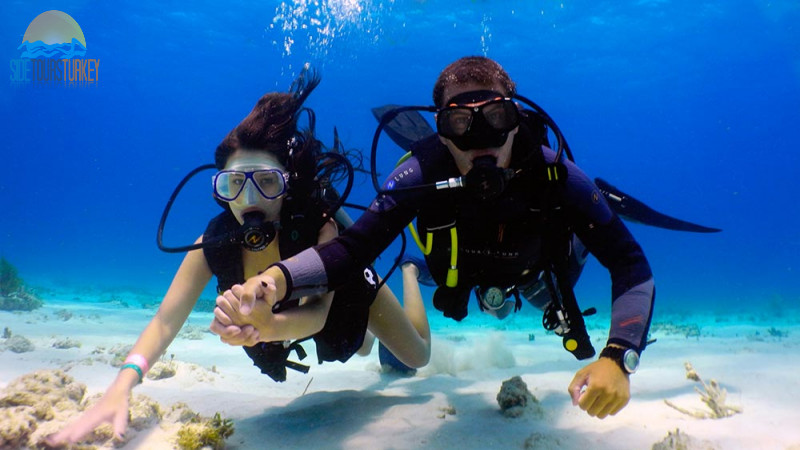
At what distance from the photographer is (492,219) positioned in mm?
3418

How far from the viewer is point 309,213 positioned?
12.1 feet

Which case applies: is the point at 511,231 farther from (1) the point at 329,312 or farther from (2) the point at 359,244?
(1) the point at 329,312

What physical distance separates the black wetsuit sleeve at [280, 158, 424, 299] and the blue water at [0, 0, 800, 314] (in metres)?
3.04

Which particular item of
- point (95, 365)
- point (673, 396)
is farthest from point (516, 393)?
point (95, 365)

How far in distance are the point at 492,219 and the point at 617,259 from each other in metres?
0.93

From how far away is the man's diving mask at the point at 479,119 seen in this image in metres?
2.99

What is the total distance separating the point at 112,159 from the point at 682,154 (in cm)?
15731

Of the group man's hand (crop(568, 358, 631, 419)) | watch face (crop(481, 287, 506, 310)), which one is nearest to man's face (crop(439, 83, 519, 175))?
watch face (crop(481, 287, 506, 310))

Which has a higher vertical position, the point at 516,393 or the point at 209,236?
the point at 209,236

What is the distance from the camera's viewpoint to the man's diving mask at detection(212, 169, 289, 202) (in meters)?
3.49

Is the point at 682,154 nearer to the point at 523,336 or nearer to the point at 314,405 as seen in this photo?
the point at 523,336

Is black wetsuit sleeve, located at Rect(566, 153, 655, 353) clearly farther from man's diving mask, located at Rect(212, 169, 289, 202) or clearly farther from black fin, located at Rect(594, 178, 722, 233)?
man's diving mask, located at Rect(212, 169, 289, 202)

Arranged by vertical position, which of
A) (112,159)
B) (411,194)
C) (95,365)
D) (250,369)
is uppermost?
(112,159)

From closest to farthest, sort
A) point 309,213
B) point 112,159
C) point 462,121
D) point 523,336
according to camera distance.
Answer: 1. point 462,121
2. point 309,213
3. point 523,336
4. point 112,159
